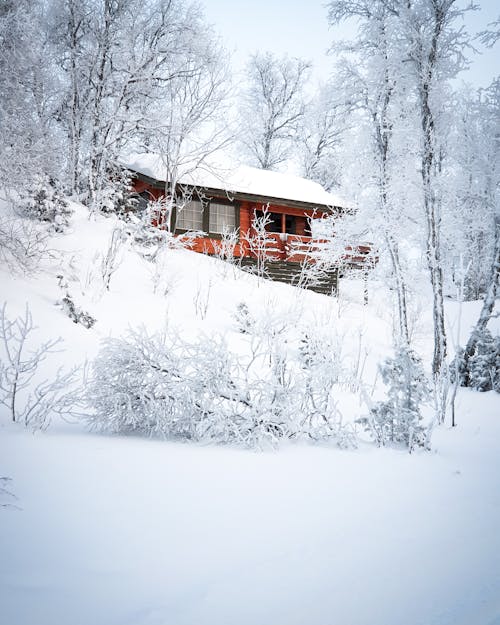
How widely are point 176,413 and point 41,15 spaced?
52.7ft

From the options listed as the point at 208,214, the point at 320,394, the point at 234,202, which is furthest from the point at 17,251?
the point at 234,202

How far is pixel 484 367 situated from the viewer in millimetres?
6566

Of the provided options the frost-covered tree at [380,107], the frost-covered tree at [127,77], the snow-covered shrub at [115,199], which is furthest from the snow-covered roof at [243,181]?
the frost-covered tree at [380,107]

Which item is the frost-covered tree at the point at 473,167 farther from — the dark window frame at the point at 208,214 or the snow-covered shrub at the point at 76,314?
the dark window frame at the point at 208,214

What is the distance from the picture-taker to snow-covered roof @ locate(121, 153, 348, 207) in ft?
50.7

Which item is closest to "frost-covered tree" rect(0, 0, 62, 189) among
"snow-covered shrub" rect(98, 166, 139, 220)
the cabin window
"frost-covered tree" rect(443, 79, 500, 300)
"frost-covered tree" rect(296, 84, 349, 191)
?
"snow-covered shrub" rect(98, 166, 139, 220)

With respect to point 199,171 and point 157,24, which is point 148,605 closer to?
point 199,171

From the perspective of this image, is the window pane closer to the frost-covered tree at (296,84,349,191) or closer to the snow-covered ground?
the frost-covered tree at (296,84,349,191)

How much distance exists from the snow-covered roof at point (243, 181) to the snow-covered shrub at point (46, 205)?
600cm

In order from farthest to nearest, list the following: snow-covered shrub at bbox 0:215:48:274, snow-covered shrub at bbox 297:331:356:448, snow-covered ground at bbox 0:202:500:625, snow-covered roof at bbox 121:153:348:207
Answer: snow-covered roof at bbox 121:153:348:207 → snow-covered shrub at bbox 0:215:48:274 → snow-covered shrub at bbox 297:331:356:448 → snow-covered ground at bbox 0:202:500:625

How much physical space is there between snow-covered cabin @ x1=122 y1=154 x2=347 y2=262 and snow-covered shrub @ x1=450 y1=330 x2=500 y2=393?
906 centimetres

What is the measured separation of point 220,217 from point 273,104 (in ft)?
44.1

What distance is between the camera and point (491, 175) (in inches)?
283

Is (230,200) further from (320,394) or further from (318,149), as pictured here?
(320,394)
